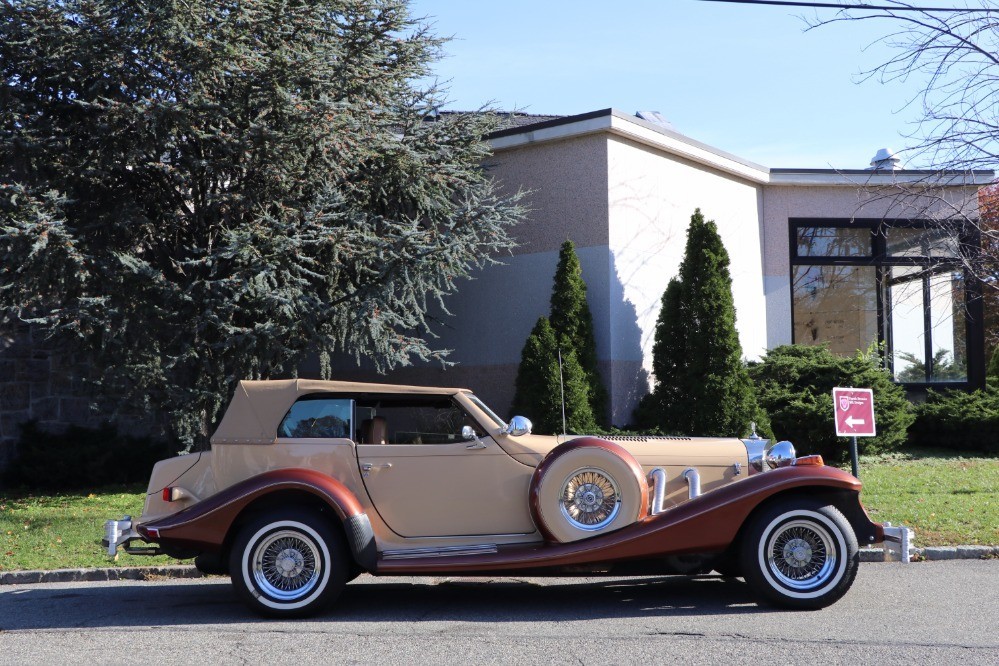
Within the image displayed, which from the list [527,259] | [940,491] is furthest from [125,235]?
[940,491]

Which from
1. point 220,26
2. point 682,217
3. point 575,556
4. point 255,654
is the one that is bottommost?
point 255,654

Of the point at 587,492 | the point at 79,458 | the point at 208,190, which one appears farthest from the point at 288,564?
the point at 79,458

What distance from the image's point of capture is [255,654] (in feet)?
18.2

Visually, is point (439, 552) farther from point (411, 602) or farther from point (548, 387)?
point (548, 387)

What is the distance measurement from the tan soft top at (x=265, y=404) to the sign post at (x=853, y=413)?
481 centimetres

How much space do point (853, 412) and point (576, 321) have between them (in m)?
4.58

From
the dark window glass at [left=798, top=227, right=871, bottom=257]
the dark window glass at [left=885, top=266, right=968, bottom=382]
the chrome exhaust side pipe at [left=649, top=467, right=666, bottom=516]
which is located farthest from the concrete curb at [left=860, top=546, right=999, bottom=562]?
the dark window glass at [left=798, top=227, right=871, bottom=257]

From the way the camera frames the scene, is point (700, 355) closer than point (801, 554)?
No

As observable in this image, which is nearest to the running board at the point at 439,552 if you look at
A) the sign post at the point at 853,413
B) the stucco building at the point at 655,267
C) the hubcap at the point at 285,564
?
the hubcap at the point at 285,564

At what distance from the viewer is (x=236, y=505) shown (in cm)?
661

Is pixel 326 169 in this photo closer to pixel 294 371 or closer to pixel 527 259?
pixel 294 371

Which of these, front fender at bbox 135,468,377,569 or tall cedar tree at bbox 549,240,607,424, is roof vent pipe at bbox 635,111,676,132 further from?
front fender at bbox 135,468,377,569

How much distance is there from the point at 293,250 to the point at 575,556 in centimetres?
655

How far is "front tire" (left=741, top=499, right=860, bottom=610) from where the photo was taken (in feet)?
21.1
